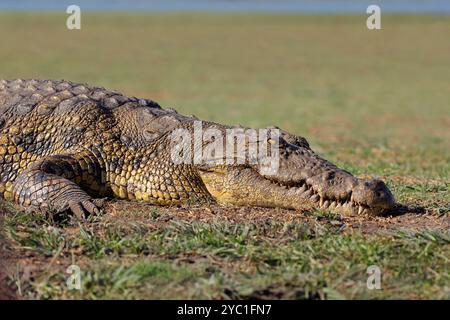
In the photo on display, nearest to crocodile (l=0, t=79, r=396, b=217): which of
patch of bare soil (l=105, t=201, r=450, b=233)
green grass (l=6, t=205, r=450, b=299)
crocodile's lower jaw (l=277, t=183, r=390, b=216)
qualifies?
crocodile's lower jaw (l=277, t=183, r=390, b=216)

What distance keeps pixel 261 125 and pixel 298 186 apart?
27.2ft

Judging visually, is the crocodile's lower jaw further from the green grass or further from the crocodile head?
the green grass

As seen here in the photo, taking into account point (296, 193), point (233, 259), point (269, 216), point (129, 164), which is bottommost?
point (233, 259)

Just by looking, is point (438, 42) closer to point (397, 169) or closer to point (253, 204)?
point (397, 169)

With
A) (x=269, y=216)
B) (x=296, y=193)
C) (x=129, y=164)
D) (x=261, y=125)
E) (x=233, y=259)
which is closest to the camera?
(x=233, y=259)

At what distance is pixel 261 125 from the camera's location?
14.7m

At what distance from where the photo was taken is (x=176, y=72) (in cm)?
2642

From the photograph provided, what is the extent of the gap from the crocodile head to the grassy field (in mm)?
137

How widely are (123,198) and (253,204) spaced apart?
1190 mm

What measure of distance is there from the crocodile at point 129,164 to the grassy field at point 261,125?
209mm

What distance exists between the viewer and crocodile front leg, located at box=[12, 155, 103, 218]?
622 cm

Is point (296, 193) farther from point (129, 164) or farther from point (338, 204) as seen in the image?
point (129, 164)

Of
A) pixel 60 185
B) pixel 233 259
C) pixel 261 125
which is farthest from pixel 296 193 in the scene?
pixel 261 125
